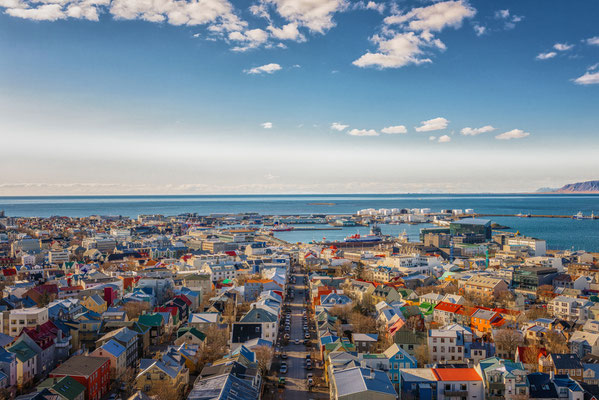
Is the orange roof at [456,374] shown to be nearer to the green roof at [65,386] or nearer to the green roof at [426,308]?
the green roof at [426,308]

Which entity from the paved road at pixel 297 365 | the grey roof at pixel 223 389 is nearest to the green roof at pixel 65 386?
the grey roof at pixel 223 389

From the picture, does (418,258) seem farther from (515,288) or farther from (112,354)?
(112,354)

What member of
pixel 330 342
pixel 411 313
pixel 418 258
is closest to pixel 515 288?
pixel 418 258

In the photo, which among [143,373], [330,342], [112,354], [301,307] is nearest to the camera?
[143,373]

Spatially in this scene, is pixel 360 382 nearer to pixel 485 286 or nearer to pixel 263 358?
pixel 263 358

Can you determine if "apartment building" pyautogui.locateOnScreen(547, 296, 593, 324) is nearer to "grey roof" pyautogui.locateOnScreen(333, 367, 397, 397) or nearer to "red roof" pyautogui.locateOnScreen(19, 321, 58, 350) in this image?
"grey roof" pyautogui.locateOnScreen(333, 367, 397, 397)

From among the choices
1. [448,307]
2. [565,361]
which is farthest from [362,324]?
[565,361]
